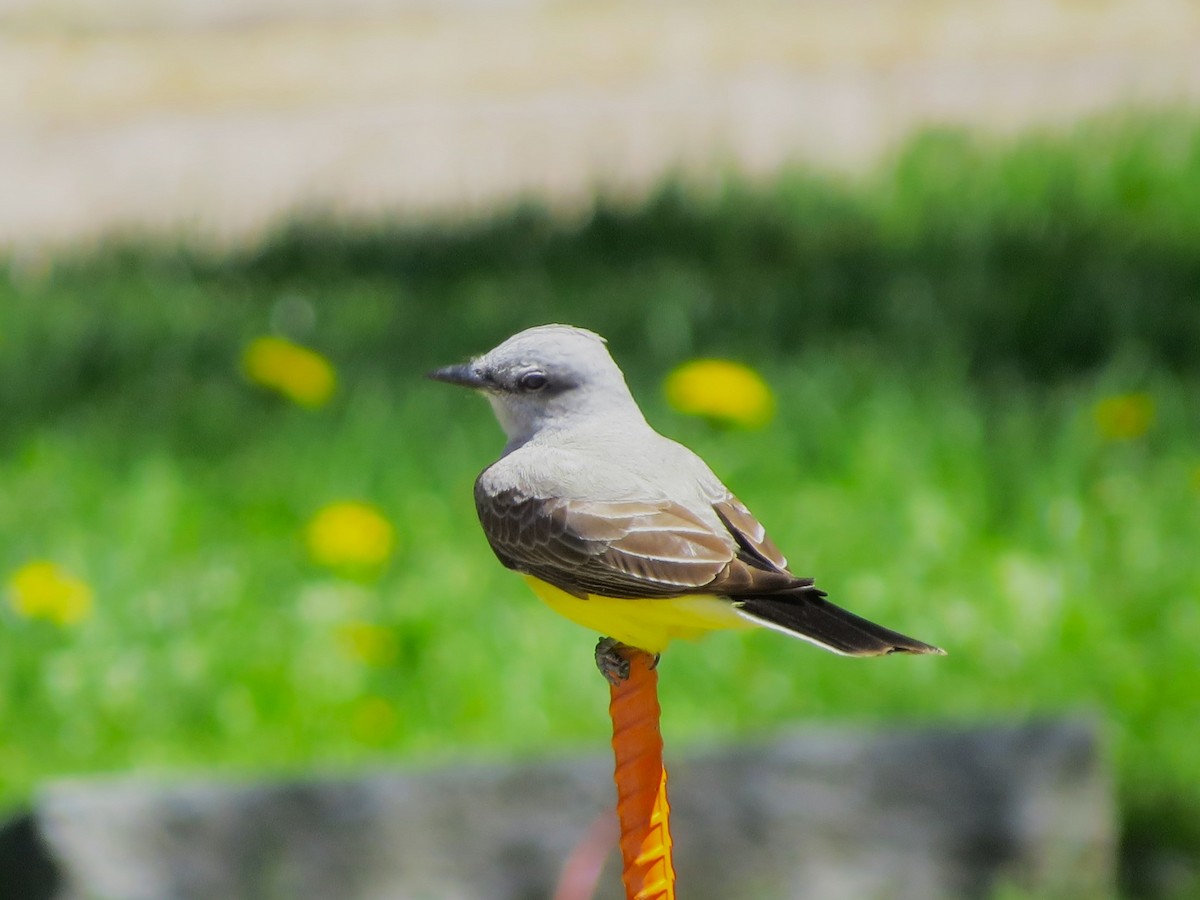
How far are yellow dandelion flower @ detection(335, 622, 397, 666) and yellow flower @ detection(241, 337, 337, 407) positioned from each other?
0.85 metres

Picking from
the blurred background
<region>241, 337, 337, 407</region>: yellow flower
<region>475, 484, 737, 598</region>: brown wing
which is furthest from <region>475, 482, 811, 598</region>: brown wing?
<region>241, 337, 337, 407</region>: yellow flower

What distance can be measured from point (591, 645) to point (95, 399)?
1.57m

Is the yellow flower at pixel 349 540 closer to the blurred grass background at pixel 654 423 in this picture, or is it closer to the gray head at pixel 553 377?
the blurred grass background at pixel 654 423

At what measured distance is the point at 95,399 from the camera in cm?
437

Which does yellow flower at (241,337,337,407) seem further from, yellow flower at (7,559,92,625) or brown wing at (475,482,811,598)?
brown wing at (475,482,811,598)

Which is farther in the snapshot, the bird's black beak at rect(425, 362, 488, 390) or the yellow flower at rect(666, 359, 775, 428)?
the yellow flower at rect(666, 359, 775, 428)

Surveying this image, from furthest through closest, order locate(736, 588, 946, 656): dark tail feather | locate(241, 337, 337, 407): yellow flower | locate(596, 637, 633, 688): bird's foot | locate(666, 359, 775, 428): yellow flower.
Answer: locate(241, 337, 337, 407): yellow flower < locate(666, 359, 775, 428): yellow flower < locate(596, 637, 633, 688): bird's foot < locate(736, 588, 946, 656): dark tail feather

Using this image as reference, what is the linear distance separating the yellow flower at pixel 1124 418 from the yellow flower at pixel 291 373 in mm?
1800

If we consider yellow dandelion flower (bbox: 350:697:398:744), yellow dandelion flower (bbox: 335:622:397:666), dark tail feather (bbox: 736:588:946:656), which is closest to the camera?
dark tail feather (bbox: 736:588:946:656)

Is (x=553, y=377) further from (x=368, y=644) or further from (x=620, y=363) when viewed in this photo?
(x=620, y=363)

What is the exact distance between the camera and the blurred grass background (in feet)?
11.0

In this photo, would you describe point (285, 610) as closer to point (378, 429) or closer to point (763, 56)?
point (378, 429)

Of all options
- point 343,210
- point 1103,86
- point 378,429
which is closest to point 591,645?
point 378,429

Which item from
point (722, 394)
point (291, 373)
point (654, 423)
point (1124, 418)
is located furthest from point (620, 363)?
point (1124, 418)
